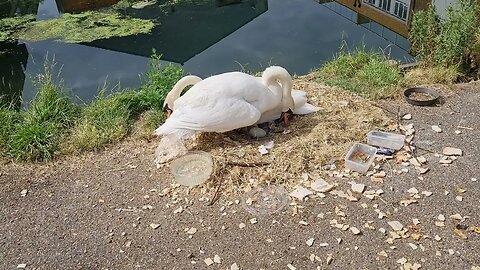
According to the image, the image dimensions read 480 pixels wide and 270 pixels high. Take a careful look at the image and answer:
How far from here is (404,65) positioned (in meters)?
6.53

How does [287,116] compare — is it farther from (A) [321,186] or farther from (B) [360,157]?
(A) [321,186]

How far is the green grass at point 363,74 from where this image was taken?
222 inches

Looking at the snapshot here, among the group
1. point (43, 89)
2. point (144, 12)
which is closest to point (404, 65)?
point (43, 89)

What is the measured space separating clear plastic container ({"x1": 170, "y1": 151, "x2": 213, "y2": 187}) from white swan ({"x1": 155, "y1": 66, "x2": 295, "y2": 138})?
229 millimetres

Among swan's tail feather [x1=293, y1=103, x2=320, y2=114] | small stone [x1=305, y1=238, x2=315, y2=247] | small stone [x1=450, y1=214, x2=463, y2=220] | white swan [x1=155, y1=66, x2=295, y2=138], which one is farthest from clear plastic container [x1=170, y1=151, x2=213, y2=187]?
small stone [x1=450, y1=214, x2=463, y2=220]

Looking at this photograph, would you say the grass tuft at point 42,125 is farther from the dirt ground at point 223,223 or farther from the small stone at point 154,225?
the small stone at point 154,225

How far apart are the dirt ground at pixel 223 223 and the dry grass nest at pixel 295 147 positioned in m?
0.23

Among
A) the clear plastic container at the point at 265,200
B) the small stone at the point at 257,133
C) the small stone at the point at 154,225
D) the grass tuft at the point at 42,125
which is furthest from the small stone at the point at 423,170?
the grass tuft at the point at 42,125

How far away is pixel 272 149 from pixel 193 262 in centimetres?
148

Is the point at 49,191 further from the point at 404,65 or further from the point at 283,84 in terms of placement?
the point at 404,65

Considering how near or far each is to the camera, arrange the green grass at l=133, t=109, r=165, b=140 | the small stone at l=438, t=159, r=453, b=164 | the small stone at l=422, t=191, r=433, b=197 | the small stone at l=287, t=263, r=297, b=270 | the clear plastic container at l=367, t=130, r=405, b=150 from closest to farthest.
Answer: the small stone at l=287, t=263, r=297, b=270 → the small stone at l=422, t=191, r=433, b=197 → the small stone at l=438, t=159, r=453, b=164 → the clear plastic container at l=367, t=130, r=405, b=150 → the green grass at l=133, t=109, r=165, b=140

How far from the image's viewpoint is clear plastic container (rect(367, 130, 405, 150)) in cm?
443

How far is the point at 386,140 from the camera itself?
14.6 ft

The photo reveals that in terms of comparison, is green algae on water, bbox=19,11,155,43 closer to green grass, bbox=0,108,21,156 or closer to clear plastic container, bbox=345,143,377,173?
green grass, bbox=0,108,21,156
